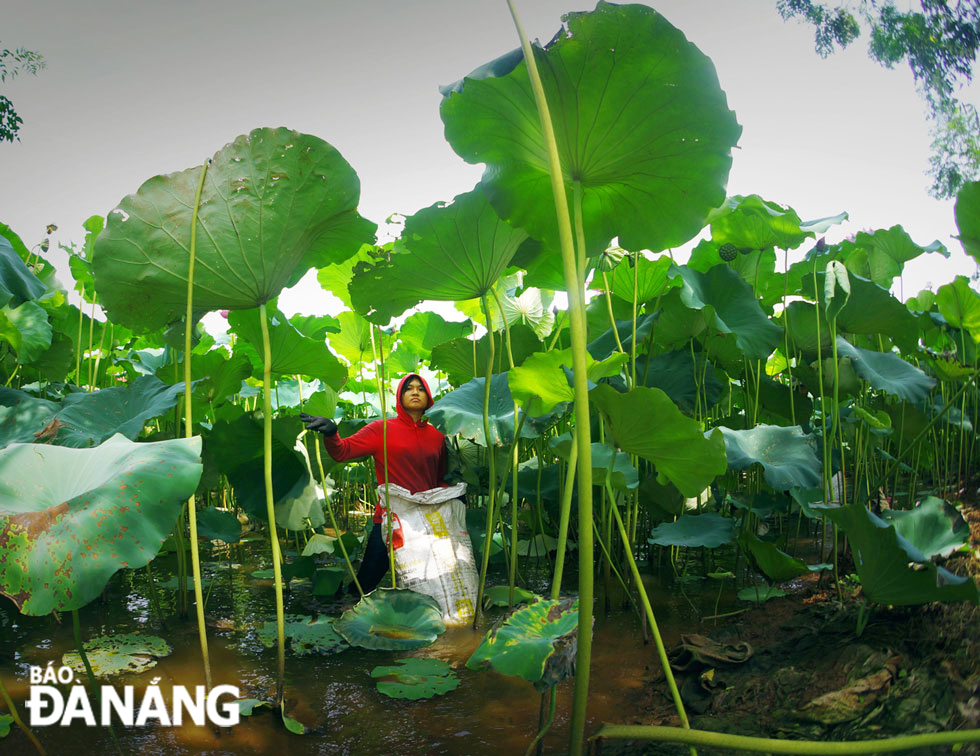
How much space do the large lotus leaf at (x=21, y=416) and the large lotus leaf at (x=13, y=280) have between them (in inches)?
12.0

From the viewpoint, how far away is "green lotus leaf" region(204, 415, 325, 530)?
2.12m

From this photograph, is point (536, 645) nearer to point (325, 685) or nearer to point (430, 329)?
point (325, 685)

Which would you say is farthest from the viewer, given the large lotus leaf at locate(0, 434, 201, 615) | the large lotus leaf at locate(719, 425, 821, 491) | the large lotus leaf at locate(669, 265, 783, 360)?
the large lotus leaf at locate(669, 265, 783, 360)

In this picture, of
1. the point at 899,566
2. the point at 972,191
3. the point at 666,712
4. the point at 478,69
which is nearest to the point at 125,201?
the point at 478,69

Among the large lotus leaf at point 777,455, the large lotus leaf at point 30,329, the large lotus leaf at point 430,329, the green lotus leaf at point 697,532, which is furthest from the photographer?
the large lotus leaf at point 430,329

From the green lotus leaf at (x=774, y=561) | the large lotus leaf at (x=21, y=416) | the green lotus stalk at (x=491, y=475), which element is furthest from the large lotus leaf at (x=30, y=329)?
the green lotus leaf at (x=774, y=561)

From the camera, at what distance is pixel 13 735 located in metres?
1.33

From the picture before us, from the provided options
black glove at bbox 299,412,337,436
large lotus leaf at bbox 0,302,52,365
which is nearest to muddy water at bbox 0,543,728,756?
black glove at bbox 299,412,337,436

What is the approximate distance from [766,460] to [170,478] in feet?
4.42

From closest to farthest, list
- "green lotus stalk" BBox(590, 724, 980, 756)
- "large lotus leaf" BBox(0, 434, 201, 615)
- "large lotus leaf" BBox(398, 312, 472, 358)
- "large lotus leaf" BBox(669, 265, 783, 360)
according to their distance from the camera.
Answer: "green lotus stalk" BBox(590, 724, 980, 756) < "large lotus leaf" BBox(0, 434, 201, 615) < "large lotus leaf" BBox(669, 265, 783, 360) < "large lotus leaf" BBox(398, 312, 472, 358)

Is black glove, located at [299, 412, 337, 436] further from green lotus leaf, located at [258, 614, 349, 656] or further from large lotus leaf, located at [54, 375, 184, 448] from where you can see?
green lotus leaf, located at [258, 614, 349, 656]

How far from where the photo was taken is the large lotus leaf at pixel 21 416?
171 centimetres

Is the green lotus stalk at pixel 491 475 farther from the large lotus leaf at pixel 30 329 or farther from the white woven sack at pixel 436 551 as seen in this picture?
the large lotus leaf at pixel 30 329

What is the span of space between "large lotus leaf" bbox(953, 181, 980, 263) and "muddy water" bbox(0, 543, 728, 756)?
126 cm
